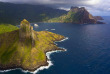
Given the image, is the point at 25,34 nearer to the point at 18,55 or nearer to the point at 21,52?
→ the point at 21,52

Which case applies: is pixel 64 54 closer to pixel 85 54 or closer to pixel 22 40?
pixel 85 54

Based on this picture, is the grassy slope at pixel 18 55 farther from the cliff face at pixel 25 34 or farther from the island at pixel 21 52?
the cliff face at pixel 25 34

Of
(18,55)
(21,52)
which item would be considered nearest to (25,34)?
(21,52)

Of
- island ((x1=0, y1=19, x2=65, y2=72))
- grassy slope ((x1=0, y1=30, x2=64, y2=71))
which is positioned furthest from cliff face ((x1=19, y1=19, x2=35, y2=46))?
grassy slope ((x1=0, y1=30, x2=64, y2=71))

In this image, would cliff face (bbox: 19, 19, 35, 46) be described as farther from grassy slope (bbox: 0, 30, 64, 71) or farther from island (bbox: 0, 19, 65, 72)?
grassy slope (bbox: 0, 30, 64, 71)

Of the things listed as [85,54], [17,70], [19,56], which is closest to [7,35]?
[19,56]

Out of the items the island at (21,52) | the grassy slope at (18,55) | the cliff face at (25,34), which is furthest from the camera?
the cliff face at (25,34)

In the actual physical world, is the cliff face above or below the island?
above

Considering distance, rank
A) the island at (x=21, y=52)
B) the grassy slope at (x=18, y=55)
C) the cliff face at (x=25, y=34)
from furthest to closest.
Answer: the cliff face at (x=25, y=34)
the grassy slope at (x=18, y=55)
the island at (x=21, y=52)

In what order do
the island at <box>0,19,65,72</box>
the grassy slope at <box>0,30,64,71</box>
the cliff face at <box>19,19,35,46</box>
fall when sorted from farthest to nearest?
the cliff face at <box>19,19,35,46</box>
the grassy slope at <box>0,30,64,71</box>
the island at <box>0,19,65,72</box>

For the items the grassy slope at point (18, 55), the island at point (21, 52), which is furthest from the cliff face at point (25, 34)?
the grassy slope at point (18, 55)

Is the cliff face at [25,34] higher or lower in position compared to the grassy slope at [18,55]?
higher
